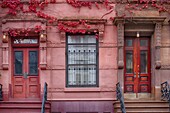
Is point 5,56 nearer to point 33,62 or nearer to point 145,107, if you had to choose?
point 33,62

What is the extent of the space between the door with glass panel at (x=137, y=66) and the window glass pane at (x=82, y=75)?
1.23 meters

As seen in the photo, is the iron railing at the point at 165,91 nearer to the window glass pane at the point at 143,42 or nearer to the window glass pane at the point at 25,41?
the window glass pane at the point at 143,42

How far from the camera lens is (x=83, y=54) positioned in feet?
46.3

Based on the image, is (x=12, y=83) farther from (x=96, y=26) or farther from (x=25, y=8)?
(x=96, y=26)

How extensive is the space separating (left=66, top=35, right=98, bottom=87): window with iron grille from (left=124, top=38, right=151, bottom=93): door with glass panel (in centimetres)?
120

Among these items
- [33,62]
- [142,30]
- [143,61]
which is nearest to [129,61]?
[143,61]

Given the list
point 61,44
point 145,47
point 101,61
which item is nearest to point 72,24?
point 61,44

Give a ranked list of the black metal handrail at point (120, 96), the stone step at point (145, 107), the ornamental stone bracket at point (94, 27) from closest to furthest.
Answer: the black metal handrail at point (120, 96), the stone step at point (145, 107), the ornamental stone bracket at point (94, 27)

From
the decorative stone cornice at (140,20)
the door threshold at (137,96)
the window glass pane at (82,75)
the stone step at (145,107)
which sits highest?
the decorative stone cornice at (140,20)

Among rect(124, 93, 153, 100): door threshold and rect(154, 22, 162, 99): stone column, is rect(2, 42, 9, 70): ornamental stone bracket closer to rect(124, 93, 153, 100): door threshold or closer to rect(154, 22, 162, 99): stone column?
rect(124, 93, 153, 100): door threshold

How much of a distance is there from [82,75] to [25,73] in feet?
6.90

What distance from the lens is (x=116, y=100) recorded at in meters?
13.6

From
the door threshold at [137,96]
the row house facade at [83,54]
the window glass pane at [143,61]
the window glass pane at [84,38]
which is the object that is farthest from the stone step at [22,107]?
the window glass pane at [143,61]

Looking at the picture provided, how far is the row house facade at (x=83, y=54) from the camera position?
45.0 ft
